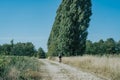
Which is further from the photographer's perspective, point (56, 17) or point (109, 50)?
point (109, 50)

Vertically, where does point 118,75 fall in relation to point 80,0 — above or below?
below

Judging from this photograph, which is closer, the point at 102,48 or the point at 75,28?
the point at 75,28

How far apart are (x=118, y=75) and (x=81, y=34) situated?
1115 inches

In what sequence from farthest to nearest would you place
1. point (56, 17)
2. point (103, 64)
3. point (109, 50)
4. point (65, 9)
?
point (109, 50) < point (56, 17) < point (65, 9) < point (103, 64)

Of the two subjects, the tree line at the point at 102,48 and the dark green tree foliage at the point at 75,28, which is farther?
the tree line at the point at 102,48

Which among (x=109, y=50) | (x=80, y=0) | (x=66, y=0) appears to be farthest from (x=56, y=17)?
(x=109, y=50)

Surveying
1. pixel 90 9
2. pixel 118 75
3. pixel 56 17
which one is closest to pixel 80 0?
pixel 90 9

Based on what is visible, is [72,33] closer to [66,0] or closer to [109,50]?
[66,0]

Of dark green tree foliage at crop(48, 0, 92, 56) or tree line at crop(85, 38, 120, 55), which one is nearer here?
dark green tree foliage at crop(48, 0, 92, 56)

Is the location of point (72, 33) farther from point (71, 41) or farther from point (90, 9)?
point (90, 9)

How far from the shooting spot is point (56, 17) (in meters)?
63.9

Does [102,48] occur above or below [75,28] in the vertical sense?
above

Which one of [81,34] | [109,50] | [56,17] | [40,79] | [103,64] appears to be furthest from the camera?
[109,50]

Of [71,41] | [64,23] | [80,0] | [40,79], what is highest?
[80,0]
